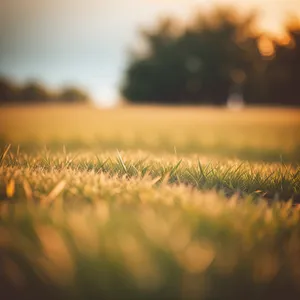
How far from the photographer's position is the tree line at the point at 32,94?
10.7 feet

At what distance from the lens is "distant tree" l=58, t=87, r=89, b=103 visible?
5773mm

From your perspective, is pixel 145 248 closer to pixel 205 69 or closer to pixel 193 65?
pixel 205 69

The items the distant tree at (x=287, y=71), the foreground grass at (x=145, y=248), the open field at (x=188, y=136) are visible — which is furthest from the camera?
the open field at (x=188, y=136)

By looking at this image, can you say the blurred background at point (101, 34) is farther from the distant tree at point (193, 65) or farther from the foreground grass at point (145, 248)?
the foreground grass at point (145, 248)

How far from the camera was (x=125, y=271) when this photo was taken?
885mm

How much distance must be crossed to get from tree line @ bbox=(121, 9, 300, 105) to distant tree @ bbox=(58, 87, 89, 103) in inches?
32.9

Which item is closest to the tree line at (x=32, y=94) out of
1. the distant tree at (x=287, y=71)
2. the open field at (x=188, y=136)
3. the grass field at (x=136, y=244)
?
the open field at (x=188, y=136)

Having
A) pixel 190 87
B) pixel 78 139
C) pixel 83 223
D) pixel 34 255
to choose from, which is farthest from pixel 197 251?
pixel 190 87

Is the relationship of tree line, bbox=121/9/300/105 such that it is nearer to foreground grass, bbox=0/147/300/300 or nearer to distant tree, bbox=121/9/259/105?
distant tree, bbox=121/9/259/105

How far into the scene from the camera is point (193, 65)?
15.4 ft

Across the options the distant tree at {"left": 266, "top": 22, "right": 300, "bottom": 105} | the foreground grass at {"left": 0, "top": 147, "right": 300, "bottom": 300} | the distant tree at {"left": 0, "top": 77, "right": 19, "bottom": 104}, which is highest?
the distant tree at {"left": 266, "top": 22, "right": 300, "bottom": 105}

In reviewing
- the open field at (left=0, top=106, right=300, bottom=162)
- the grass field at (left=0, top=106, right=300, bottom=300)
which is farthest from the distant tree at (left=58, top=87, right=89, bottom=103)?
the grass field at (left=0, top=106, right=300, bottom=300)

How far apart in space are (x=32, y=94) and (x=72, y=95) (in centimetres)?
150

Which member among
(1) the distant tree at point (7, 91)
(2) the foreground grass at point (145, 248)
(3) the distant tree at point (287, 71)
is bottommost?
(2) the foreground grass at point (145, 248)
